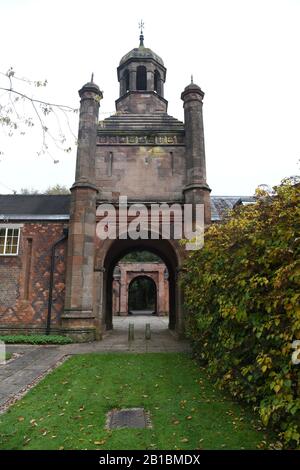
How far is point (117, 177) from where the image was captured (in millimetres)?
14695

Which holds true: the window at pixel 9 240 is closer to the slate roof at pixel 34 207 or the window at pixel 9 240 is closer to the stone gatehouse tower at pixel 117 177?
the slate roof at pixel 34 207

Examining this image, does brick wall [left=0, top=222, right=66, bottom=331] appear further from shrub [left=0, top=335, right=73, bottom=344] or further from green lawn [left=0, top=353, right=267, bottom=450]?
green lawn [left=0, top=353, right=267, bottom=450]

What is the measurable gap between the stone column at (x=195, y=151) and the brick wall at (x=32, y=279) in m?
6.19

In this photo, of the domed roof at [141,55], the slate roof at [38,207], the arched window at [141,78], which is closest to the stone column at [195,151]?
the slate roof at [38,207]

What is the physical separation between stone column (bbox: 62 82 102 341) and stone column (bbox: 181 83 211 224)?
4.28 m

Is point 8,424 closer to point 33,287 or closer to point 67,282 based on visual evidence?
point 67,282

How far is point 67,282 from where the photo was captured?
13180 mm

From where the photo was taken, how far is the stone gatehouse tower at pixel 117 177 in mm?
13180

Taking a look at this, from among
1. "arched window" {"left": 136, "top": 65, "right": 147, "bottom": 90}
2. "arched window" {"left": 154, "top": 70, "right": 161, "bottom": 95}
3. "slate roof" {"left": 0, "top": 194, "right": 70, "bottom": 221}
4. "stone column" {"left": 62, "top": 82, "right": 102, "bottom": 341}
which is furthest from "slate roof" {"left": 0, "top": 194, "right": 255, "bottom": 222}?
"arched window" {"left": 136, "top": 65, "right": 147, "bottom": 90}

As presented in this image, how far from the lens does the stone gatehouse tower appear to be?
13180mm

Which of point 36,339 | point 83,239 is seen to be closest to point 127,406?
point 36,339

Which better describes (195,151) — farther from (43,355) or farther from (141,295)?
(141,295)

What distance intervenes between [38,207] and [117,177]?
439cm
